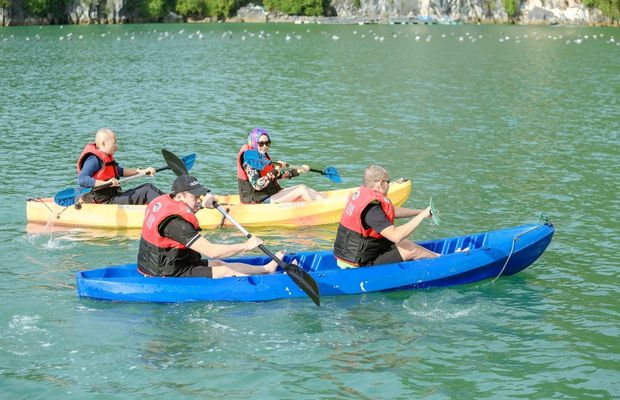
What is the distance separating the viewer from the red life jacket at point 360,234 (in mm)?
12188

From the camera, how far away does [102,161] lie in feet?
53.1

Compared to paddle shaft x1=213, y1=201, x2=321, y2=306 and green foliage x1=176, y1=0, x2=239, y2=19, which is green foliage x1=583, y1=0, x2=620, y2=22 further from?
paddle shaft x1=213, y1=201, x2=321, y2=306

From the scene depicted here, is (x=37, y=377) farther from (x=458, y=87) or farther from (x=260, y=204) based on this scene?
(x=458, y=87)

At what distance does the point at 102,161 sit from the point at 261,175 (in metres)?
2.72

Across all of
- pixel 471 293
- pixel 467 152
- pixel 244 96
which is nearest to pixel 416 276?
pixel 471 293

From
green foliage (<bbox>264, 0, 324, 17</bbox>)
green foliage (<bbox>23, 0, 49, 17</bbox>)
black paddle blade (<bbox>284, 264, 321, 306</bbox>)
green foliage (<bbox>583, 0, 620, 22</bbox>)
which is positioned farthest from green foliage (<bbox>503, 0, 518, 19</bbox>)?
black paddle blade (<bbox>284, 264, 321, 306</bbox>)

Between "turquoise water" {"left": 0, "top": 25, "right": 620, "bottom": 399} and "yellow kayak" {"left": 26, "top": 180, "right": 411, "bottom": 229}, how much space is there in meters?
0.28

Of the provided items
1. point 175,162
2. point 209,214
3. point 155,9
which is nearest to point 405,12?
point 155,9

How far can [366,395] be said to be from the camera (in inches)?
382

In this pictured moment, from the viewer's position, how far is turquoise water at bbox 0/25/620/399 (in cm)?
1028

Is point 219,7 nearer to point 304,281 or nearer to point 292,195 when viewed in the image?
point 292,195

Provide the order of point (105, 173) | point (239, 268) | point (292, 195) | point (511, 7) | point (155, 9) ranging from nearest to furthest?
point (239, 268) < point (105, 173) < point (292, 195) < point (511, 7) < point (155, 9)

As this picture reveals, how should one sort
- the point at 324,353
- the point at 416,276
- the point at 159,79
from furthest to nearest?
1. the point at 159,79
2. the point at 416,276
3. the point at 324,353

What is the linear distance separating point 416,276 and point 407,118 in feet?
56.5
